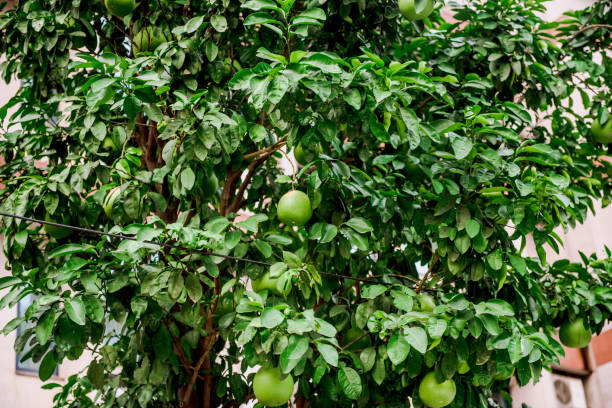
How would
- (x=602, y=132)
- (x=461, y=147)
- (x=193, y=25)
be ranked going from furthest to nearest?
(x=602, y=132) < (x=193, y=25) < (x=461, y=147)

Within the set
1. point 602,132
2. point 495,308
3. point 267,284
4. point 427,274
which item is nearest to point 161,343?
point 267,284

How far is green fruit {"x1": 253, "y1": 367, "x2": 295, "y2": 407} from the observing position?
3.50 metres

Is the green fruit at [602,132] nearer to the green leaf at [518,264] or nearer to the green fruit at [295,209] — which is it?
the green leaf at [518,264]

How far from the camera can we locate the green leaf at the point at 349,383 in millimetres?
3605

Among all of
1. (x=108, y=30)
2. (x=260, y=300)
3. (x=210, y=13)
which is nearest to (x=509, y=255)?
(x=260, y=300)

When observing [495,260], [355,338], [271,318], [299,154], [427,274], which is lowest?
[355,338]

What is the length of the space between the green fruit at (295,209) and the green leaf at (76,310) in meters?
1.15

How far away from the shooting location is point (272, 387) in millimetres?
3502

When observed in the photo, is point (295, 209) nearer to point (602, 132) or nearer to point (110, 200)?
point (110, 200)

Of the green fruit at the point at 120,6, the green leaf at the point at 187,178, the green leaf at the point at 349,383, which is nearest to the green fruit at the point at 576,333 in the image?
the green leaf at the point at 349,383

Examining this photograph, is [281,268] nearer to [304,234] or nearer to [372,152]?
[304,234]

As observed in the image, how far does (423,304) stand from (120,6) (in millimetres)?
2573

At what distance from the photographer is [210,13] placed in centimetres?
451

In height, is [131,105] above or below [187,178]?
above
